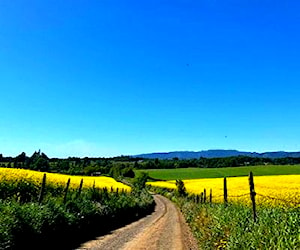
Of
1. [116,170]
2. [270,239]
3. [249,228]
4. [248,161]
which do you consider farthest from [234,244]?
[248,161]

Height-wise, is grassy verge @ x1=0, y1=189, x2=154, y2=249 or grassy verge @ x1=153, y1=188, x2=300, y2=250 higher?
grassy verge @ x1=153, y1=188, x2=300, y2=250

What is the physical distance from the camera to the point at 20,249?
1271cm

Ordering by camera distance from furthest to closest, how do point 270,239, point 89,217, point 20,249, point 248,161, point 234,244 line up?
point 248,161
point 89,217
point 20,249
point 234,244
point 270,239

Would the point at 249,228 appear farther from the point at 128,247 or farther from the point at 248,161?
the point at 248,161

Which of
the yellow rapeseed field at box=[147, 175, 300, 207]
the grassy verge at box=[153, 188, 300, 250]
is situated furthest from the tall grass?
the yellow rapeseed field at box=[147, 175, 300, 207]

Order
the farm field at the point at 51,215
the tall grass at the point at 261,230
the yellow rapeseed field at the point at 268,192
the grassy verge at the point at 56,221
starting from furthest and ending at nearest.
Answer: the yellow rapeseed field at the point at 268,192 < the farm field at the point at 51,215 < the grassy verge at the point at 56,221 < the tall grass at the point at 261,230

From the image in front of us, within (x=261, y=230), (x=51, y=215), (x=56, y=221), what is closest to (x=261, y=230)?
(x=261, y=230)

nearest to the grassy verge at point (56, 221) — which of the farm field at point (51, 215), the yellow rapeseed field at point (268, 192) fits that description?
the farm field at point (51, 215)

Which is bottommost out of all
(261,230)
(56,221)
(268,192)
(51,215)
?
(56,221)

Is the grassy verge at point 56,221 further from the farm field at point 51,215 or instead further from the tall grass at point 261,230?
the tall grass at point 261,230

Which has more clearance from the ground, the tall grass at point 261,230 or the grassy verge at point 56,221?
the tall grass at point 261,230

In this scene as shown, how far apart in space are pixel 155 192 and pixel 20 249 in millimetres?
71749

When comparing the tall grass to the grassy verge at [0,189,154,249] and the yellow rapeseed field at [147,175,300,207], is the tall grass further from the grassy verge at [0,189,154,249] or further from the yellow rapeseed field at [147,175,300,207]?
the grassy verge at [0,189,154,249]

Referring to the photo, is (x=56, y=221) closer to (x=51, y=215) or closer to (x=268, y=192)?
(x=51, y=215)
